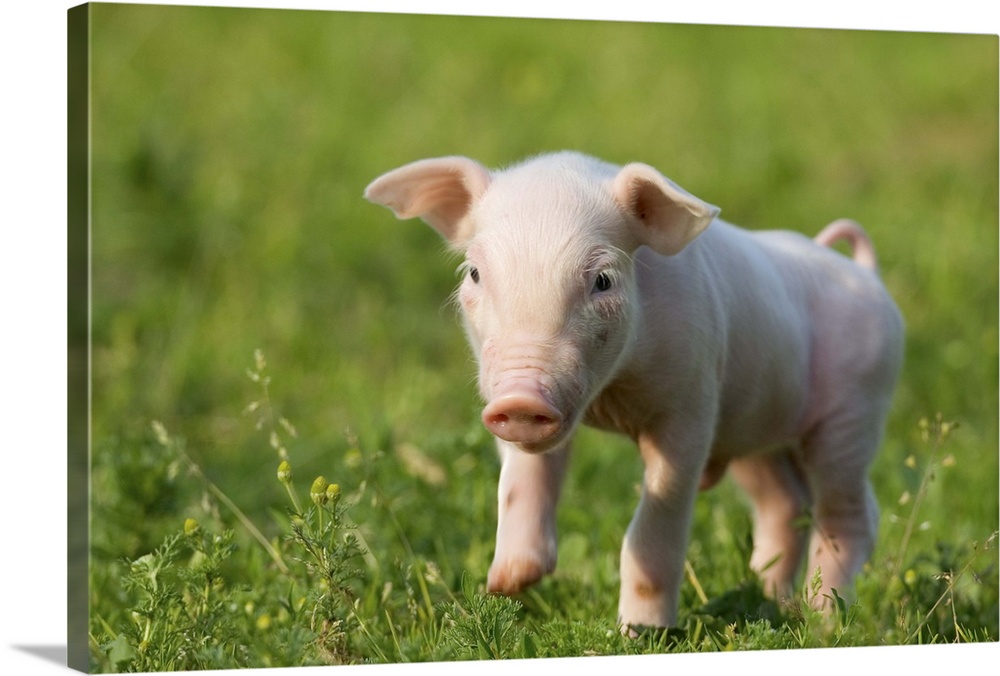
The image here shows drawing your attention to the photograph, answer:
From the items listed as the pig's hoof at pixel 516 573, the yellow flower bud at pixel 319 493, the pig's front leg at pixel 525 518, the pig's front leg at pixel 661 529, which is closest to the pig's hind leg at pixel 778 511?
the pig's front leg at pixel 661 529

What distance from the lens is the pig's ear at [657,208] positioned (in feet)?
13.7

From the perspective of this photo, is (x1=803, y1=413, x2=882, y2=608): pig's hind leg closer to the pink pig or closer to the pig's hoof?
the pink pig

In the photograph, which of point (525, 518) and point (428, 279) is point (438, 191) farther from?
point (428, 279)

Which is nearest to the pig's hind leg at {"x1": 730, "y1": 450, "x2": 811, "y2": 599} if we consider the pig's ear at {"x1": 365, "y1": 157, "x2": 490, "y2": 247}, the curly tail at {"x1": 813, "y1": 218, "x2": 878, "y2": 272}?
the curly tail at {"x1": 813, "y1": 218, "x2": 878, "y2": 272}

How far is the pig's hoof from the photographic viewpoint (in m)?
4.25

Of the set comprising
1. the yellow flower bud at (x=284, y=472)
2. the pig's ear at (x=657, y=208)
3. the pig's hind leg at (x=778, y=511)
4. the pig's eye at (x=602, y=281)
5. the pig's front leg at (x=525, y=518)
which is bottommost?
the pig's hind leg at (x=778, y=511)

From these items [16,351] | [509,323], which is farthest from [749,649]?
[16,351]

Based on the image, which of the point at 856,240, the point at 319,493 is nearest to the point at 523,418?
the point at 319,493

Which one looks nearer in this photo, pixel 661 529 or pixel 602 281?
pixel 602 281

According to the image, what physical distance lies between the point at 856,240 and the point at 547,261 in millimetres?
2029

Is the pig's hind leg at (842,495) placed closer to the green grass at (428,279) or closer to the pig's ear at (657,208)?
the green grass at (428,279)

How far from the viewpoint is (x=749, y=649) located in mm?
4484

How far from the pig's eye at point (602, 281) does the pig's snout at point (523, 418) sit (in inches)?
18.0

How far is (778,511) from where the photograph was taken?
218 inches
